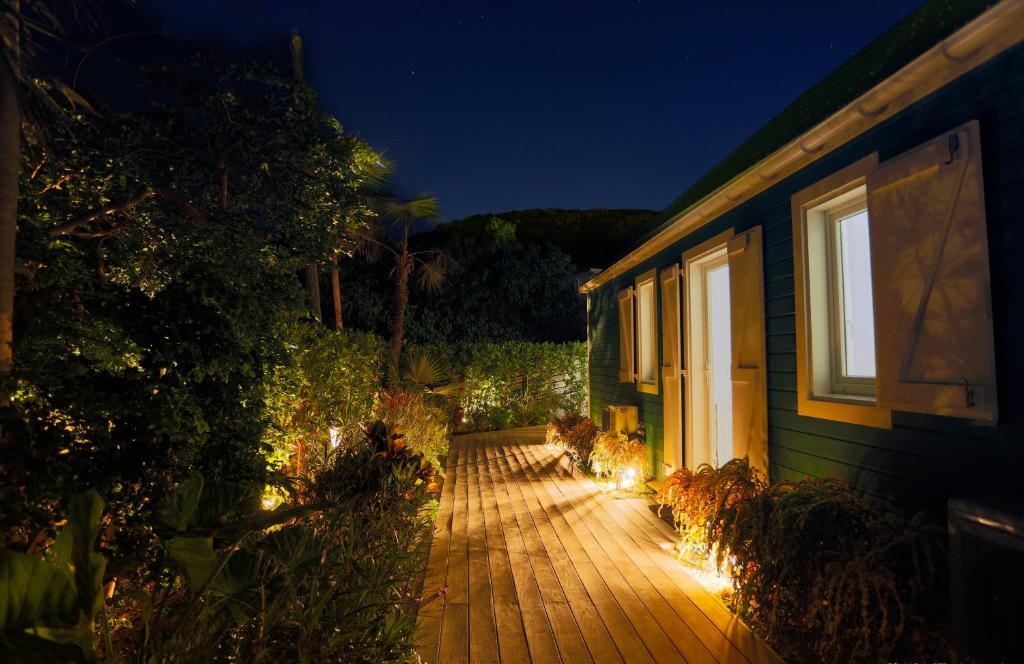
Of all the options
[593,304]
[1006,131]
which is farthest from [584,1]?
[1006,131]

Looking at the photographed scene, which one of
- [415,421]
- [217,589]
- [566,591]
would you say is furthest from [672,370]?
[217,589]

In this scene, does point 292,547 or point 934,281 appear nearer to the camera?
point 292,547

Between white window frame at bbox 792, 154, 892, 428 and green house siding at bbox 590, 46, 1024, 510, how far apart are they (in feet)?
0.37

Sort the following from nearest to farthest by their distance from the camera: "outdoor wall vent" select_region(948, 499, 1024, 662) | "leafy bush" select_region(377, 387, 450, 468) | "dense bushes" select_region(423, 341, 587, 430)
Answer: "outdoor wall vent" select_region(948, 499, 1024, 662) < "leafy bush" select_region(377, 387, 450, 468) < "dense bushes" select_region(423, 341, 587, 430)

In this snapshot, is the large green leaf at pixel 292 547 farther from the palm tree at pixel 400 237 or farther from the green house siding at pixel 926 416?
the palm tree at pixel 400 237

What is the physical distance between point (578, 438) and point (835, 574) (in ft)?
17.2

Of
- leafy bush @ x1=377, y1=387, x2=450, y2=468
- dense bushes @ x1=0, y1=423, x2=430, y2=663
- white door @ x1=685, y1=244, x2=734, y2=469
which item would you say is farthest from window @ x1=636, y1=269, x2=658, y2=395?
dense bushes @ x1=0, y1=423, x2=430, y2=663

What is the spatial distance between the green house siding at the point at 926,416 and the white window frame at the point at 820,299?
113 mm

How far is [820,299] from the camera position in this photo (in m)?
3.18

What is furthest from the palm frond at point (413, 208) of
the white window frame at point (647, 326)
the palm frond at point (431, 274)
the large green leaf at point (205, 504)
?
the large green leaf at point (205, 504)

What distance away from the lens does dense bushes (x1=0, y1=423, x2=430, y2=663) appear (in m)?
1.30

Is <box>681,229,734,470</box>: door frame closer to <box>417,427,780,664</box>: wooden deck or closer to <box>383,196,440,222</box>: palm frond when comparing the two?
<box>417,427,780,664</box>: wooden deck

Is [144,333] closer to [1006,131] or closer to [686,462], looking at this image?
[1006,131]

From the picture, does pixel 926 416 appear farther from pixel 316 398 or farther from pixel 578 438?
pixel 578 438
